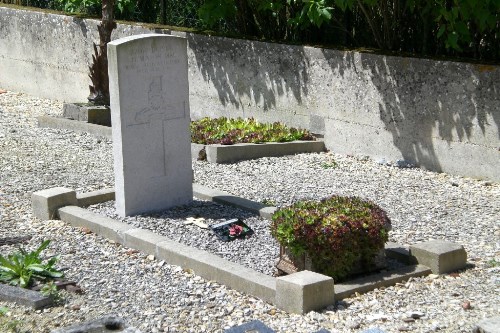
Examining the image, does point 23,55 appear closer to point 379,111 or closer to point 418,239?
point 379,111

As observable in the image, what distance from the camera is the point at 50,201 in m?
8.51

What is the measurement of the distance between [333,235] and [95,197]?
3.09 meters

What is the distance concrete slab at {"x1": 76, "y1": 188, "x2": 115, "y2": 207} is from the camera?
8805 millimetres

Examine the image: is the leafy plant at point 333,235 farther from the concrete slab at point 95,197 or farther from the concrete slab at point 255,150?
the concrete slab at point 255,150

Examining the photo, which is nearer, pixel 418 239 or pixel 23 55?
pixel 418 239

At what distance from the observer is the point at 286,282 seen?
20.7 feet

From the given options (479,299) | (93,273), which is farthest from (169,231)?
(479,299)

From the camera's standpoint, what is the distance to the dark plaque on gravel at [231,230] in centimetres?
772

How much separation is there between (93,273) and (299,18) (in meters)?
5.57

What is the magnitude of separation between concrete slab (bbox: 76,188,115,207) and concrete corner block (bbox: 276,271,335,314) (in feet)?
9.81

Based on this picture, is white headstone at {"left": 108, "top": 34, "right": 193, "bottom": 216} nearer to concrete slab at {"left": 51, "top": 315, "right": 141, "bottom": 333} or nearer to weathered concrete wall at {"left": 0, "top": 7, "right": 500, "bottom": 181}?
concrete slab at {"left": 51, "top": 315, "right": 141, "bottom": 333}

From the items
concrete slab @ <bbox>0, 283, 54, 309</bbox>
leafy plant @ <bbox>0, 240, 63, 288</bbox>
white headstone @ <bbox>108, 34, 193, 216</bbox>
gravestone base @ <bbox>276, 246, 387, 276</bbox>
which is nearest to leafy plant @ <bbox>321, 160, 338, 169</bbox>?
white headstone @ <bbox>108, 34, 193, 216</bbox>

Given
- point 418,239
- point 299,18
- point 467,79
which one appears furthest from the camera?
point 299,18

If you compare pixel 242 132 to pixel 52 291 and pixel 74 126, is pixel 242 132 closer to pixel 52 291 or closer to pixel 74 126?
pixel 74 126
